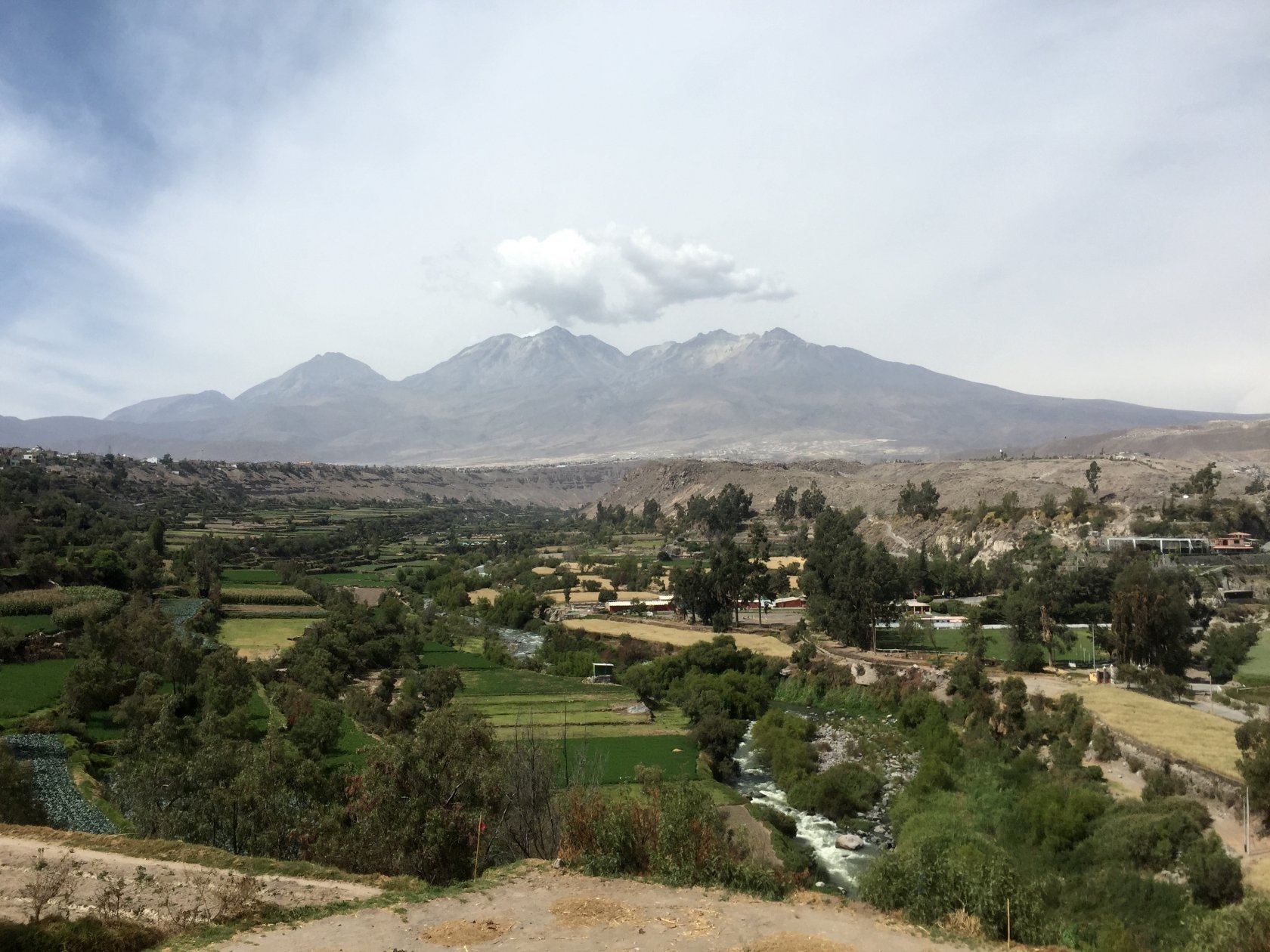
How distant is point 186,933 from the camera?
12531 millimetres

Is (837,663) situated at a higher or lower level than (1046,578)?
lower

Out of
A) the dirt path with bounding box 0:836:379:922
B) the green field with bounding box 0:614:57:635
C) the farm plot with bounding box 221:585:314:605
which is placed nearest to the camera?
the dirt path with bounding box 0:836:379:922

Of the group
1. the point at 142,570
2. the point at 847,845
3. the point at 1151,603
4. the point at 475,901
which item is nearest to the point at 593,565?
the point at 142,570

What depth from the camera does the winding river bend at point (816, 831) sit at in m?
23.5

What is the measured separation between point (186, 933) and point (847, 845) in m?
19.3

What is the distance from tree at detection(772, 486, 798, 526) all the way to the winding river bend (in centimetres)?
7162

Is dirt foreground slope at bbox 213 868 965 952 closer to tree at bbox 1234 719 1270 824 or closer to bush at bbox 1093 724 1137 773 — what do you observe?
tree at bbox 1234 719 1270 824

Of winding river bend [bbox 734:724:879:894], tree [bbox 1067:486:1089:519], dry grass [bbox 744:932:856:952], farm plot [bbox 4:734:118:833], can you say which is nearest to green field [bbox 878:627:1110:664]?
winding river bend [bbox 734:724:879:894]

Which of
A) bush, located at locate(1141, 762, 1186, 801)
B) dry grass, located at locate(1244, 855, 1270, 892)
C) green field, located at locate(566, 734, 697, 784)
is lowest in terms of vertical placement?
green field, located at locate(566, 734, 697, 784)

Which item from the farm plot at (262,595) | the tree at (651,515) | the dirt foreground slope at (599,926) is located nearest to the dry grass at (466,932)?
the dirt foreground slope at (599,926)

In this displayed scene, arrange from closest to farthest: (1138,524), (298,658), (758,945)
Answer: (758,945) → (298,658) → (1138,524)

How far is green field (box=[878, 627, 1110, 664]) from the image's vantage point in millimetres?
43594

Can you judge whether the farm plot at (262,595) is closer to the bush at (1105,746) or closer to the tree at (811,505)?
the bush at (1105,746)

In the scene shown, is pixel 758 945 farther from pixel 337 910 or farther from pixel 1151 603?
pixel 1151 603
